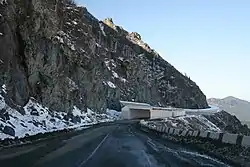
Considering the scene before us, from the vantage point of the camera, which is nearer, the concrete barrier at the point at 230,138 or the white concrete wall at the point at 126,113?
the concrete barrier at the point at 230,138

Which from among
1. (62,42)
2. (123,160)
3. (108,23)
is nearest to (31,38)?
(62,42)

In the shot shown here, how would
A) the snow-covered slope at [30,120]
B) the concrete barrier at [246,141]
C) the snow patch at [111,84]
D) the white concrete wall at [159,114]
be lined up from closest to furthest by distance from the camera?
the concrete barrier at [246,141] < the snow-covered slope at [30,120] < the white concrete wall at [159,114] < the snow patch at [111,84]

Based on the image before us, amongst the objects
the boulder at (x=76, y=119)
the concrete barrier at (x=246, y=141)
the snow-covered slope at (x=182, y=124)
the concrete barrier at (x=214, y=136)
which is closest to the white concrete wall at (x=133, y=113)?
the snow-covered slope at (x=182, y=124)

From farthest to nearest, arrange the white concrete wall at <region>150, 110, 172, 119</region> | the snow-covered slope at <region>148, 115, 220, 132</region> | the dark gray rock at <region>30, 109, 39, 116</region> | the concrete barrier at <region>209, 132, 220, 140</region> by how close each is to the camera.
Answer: the white concrete wall at <region>150, 110, 172, 119</region> → the snow-covered slope at <region>148, 115, 220, 132</region> → the dark gray rock at <region>30, 109, 39, 116</region> → the concrete barrier at <region>209, 132, 220, 140</region>

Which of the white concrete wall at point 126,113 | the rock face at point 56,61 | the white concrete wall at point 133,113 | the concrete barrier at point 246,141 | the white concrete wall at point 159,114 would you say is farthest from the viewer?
the white concrete wall at point 133,113

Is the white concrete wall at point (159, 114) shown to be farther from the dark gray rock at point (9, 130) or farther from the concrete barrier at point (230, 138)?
the concrete barrier at point (230, 138)

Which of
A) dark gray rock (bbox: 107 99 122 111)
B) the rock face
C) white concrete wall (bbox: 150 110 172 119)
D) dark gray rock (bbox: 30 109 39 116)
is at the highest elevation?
the rock face

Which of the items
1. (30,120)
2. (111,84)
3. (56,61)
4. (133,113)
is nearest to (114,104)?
(111,84)

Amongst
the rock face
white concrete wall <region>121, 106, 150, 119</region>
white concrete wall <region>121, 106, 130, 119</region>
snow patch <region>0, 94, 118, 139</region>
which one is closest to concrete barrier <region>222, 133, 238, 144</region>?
snow patch <region>0, 94, 118, 139</region>

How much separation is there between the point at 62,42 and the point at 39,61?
13146mm

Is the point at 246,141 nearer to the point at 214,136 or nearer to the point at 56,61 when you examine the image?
the point at 214,136

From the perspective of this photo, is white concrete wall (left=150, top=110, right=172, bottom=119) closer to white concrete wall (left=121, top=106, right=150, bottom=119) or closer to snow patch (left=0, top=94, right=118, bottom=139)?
white concrete wall (left=121, top=106, right=150, bottom=119)

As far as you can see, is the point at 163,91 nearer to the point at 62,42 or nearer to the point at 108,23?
the point at 108,23

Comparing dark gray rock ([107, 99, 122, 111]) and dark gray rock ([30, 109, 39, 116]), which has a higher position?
dark gray rock ([107, 99, 122, 111])
